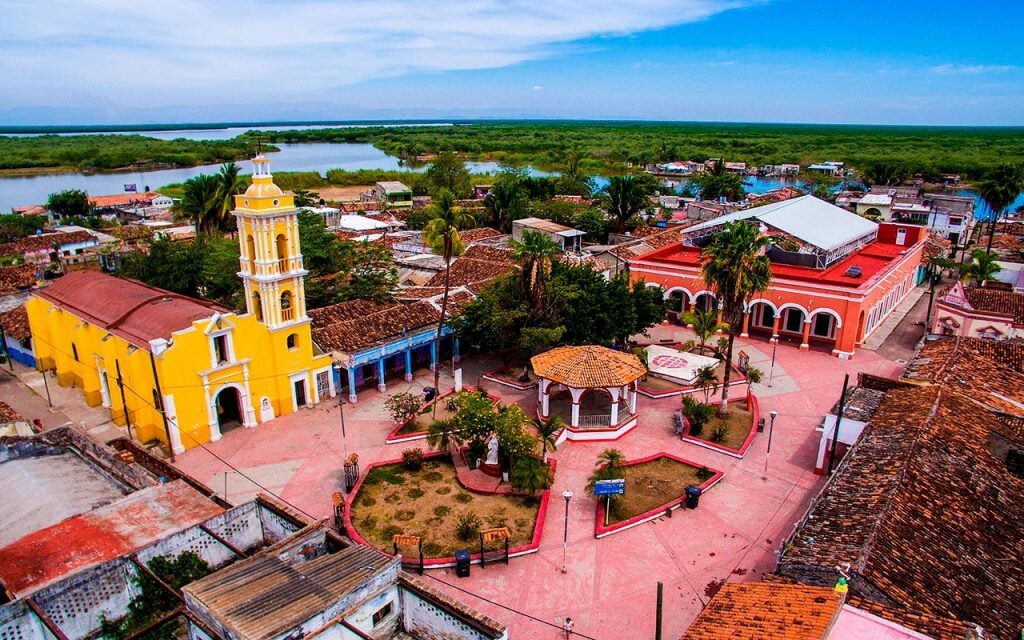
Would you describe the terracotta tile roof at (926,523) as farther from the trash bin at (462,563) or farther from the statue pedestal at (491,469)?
the statue pedestal at (491,469)

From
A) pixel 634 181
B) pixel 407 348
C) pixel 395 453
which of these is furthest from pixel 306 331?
pixel 634 181

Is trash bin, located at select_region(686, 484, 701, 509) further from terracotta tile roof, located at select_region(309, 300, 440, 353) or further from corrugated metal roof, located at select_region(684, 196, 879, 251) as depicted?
corrugated metal roof, located at select_region(684, 196, 879, 251)

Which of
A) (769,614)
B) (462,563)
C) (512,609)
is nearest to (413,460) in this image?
(462,563)

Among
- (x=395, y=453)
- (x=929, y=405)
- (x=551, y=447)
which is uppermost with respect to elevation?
(x=929, y=405)

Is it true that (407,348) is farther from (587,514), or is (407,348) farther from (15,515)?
(15,515)

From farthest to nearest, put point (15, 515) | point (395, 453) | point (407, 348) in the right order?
1. point (407, 348)
2. point (395, 453)
3. point (15, 515)

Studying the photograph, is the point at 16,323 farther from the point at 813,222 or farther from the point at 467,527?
the point at 813,222

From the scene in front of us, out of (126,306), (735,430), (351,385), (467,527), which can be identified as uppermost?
(126,306)
